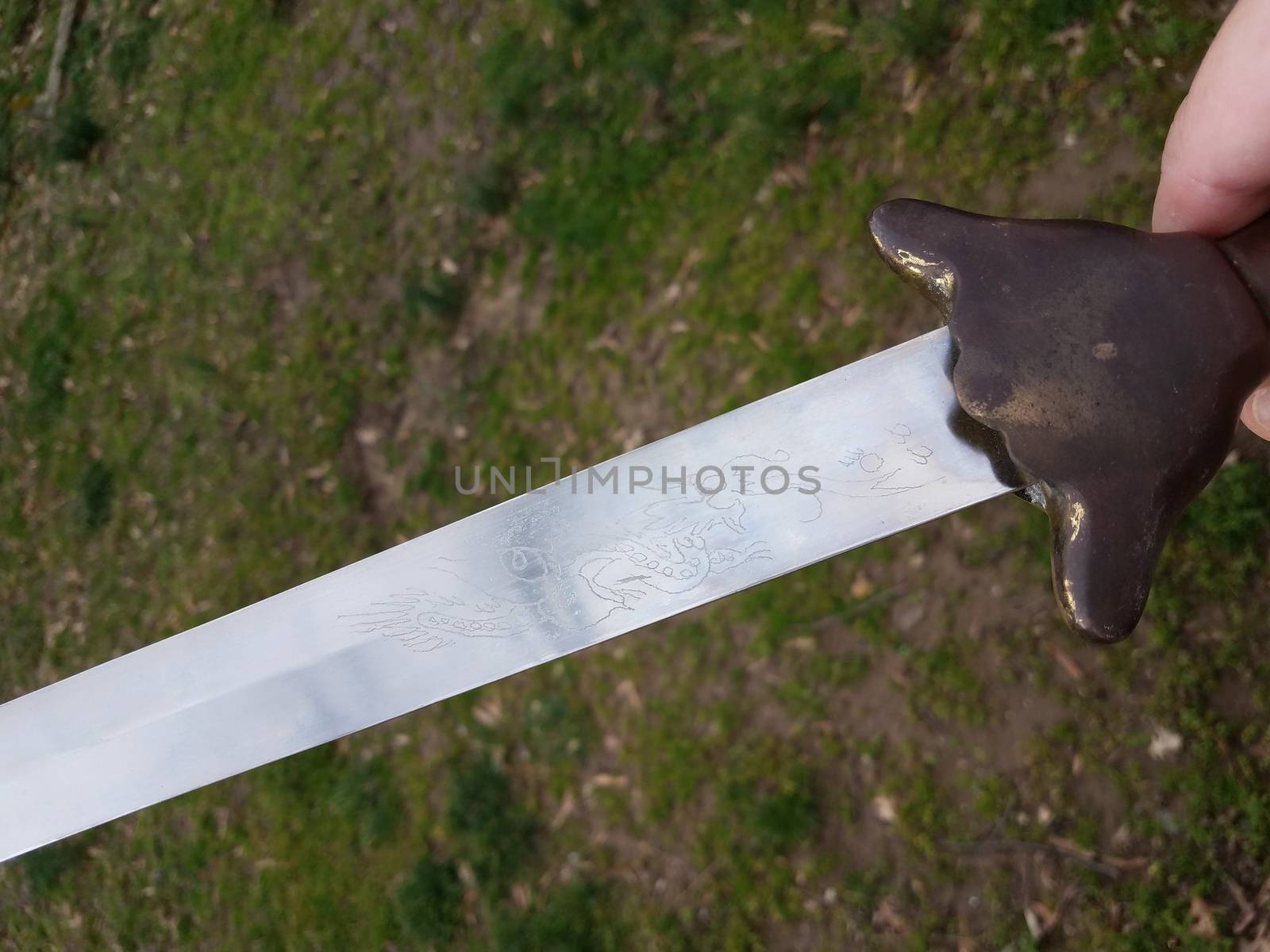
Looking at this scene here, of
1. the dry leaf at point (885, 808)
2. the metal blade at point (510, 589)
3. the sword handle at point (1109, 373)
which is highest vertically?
the sword handle at point (1109, 373)

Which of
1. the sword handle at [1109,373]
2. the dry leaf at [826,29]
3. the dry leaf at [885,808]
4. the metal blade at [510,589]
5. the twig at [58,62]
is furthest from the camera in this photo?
the twig at [58,62]

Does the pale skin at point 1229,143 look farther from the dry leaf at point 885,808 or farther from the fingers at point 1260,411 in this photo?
the dry leaf at point 885,808

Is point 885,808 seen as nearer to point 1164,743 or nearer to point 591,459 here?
point 1164,743

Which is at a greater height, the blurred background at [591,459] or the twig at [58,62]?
the twig at [58,62]

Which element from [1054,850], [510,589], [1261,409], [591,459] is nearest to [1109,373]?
[1261,409]

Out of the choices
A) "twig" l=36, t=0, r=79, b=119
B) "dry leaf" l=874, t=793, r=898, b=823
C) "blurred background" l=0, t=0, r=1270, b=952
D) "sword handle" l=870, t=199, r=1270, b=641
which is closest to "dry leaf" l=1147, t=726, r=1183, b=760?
"blurred background" l=0, t=0, r=1270, b=952

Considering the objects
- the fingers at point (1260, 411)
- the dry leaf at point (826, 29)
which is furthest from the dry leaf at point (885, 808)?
the dry leaf at point (826, 29)
